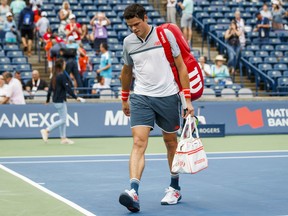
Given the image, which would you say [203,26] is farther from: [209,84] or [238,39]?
[209,84]

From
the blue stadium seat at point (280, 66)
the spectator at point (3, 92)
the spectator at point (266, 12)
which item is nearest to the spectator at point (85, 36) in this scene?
the spectator at point (3, 92)

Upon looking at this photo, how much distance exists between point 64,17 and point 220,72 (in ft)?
17.6

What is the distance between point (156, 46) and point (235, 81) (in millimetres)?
18547

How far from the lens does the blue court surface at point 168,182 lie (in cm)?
1010

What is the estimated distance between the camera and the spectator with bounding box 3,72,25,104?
21212mm

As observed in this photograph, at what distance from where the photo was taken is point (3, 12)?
89.2 feet

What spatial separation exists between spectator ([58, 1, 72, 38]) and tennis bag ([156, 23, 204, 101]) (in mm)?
16437

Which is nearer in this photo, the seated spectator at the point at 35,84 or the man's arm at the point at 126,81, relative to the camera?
the man's arm at the point at 126,81

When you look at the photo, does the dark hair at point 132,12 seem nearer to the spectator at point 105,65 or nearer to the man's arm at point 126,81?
the man's arm at point 126,81

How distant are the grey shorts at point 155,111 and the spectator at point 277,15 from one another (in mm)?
20943

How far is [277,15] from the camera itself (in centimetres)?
3073

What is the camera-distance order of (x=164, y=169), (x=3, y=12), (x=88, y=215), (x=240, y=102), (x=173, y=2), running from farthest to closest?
1. (x=173, y=2)
2. (x=3, y=12)
3. (x=240, y=102)
4. (x=164, y=169)
5. (x=88, y=215)

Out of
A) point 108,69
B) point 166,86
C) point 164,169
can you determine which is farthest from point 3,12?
point 166,86

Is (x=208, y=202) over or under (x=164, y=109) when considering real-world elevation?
under
